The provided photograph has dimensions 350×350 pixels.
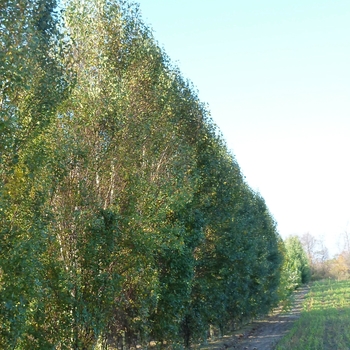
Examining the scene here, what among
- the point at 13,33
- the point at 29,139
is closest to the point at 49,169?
the point at 29,139

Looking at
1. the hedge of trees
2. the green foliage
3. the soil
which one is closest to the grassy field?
the soil

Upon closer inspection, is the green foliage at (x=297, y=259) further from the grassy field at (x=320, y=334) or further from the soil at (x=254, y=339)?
the grassy field at (x=320, y=334)

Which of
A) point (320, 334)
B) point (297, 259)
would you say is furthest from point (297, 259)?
point (320, 334)

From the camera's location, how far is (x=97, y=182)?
2102cm

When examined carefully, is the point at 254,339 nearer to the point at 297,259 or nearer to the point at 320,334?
the point at 320,334

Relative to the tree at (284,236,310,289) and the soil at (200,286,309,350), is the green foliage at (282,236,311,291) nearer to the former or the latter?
the tree at (284,236,310,289)

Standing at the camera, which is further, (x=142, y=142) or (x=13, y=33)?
(x=142, y=142)

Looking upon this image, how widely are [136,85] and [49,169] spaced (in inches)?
342

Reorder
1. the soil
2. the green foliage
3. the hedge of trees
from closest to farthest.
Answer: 1. the hedge of trees
2. the soil
3. the green foliage

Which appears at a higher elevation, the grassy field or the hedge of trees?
the hedge of trees

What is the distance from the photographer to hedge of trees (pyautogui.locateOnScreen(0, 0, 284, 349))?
1409cm

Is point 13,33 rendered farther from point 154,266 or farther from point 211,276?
point 211,276

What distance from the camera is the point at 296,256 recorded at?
417 feet

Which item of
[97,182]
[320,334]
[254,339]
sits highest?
[97,182]
